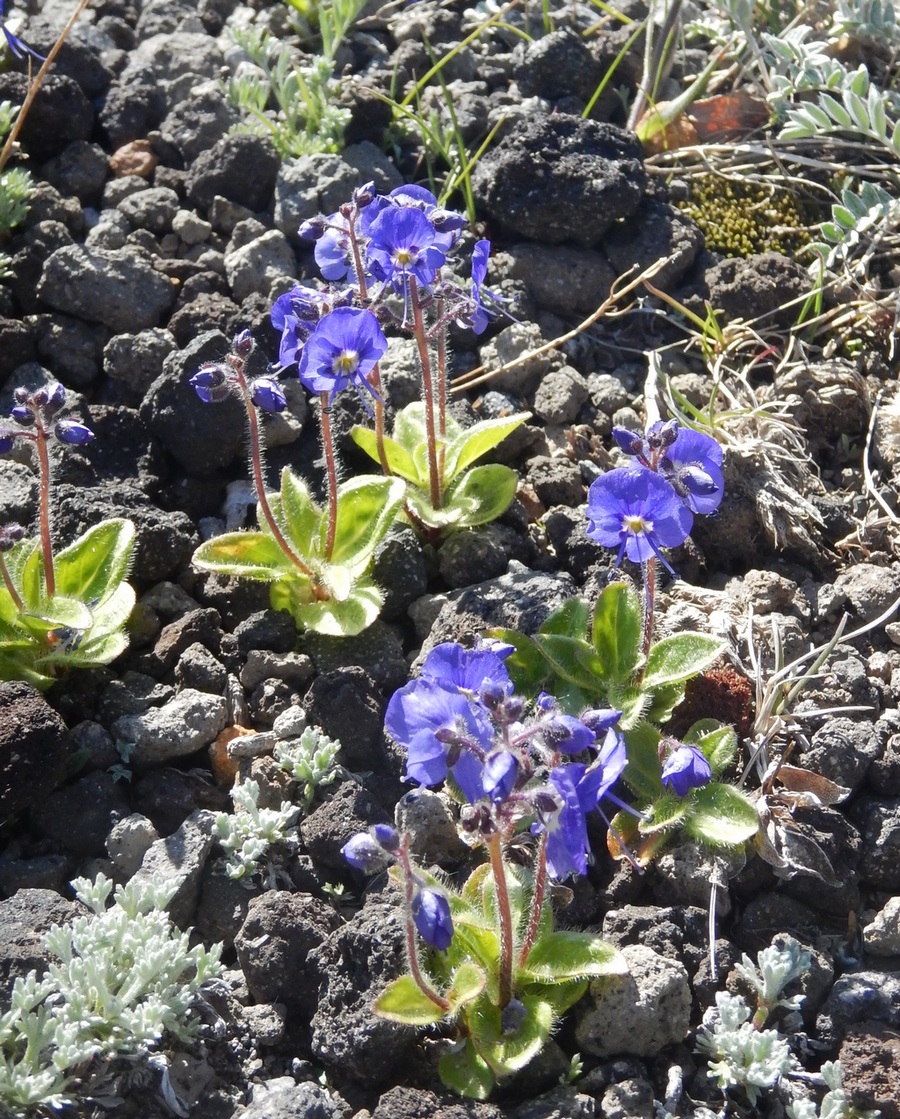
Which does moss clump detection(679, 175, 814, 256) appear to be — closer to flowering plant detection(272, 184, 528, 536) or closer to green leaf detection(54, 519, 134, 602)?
flowering plant detection(272, 184, 528, 536)

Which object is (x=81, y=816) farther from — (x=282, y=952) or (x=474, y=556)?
(x=474, y=556)

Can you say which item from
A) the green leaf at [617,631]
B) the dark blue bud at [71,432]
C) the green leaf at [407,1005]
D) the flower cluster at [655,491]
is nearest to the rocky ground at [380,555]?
the green leaf at [407,1005]

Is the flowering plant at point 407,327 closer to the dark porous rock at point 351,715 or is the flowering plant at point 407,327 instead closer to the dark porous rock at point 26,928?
the dark porous rock at point 351,715

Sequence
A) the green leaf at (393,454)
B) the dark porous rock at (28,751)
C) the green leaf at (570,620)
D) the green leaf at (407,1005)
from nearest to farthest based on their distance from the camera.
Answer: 1. the green leaf at (407,1005)
2. the dark porous rock at (28,751)
3. the green leaf at (570,620)
4. the green leaf at (393,454)

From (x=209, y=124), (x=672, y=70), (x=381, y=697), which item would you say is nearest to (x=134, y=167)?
(x=209, y=124)

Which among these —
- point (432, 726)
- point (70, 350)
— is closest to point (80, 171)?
point (70, 350)

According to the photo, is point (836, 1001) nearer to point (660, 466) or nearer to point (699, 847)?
point (699, 847)
